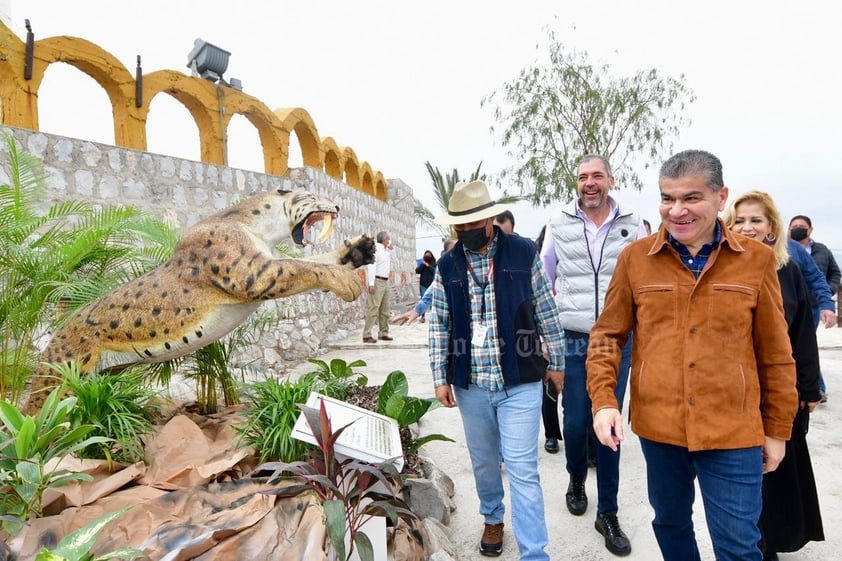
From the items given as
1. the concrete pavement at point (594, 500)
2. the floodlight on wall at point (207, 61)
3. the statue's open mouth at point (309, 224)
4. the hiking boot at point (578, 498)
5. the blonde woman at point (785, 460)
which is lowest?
the concrete pavement at point (594, 500)

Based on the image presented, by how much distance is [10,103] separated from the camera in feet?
13.7

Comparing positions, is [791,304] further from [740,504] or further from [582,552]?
[582,552]

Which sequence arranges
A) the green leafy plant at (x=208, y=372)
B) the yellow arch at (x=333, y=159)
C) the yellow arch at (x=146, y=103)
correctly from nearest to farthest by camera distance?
the green leafy plant at (x=208, y=372), the yellow arch at (x=146, y=103), the yellow arch at (x=333, y=159)

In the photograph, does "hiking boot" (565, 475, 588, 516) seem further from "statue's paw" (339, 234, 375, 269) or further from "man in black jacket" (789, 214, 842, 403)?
"man in black jacket" (789, 214, 842, 403)

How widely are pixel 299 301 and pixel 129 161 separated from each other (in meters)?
2.62

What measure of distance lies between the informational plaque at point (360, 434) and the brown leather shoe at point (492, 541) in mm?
566

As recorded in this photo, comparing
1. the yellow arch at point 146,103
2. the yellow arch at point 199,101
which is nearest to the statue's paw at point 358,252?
the yellow arch at point 146,103

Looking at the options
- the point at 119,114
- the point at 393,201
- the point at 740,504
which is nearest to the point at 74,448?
the point at 740,504

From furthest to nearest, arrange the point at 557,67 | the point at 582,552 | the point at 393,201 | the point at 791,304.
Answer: the point at 557,67, the point at 393,201, the point at 582,552, the point at 791,304

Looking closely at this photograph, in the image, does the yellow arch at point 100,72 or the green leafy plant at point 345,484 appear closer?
the green leafy plant at point 345,484

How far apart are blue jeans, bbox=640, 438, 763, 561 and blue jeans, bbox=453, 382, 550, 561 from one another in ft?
1.59

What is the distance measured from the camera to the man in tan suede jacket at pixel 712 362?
4.74ft

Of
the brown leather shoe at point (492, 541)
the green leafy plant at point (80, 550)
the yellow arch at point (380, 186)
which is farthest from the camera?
the yellow arch at point (380, 186)

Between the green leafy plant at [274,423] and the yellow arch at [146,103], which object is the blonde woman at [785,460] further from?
the yellow arch at [146,103]
